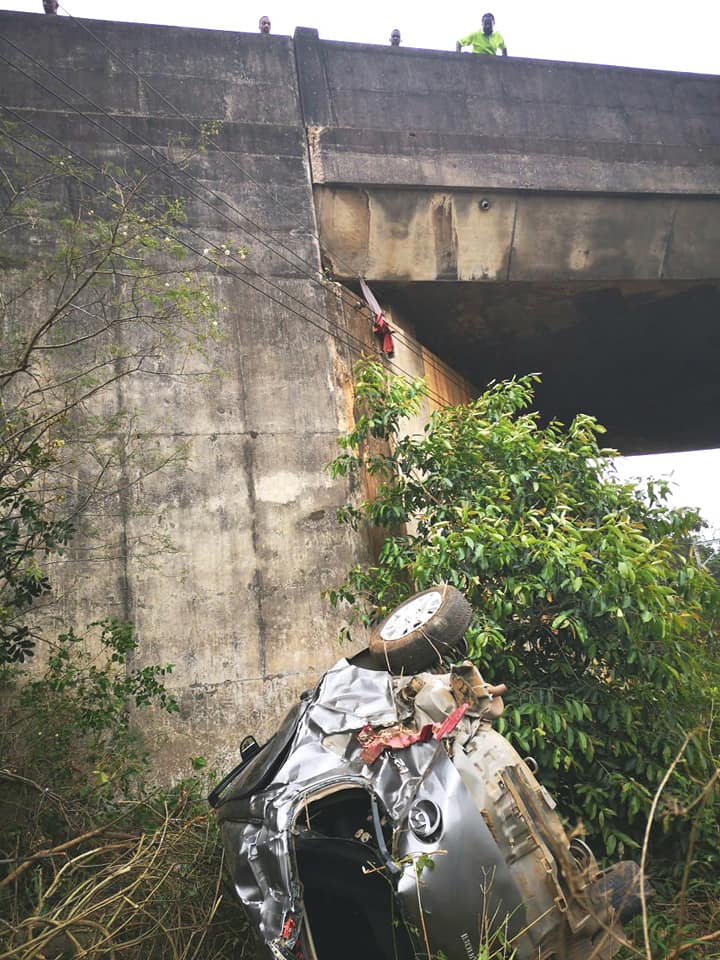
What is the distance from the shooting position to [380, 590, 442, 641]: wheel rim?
16.5 feet

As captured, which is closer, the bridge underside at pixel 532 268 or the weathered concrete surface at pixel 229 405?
the weathered concrete surface at pixel 229 405

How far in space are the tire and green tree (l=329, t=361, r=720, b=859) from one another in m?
0.58

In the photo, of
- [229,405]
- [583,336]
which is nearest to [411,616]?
[229,405]

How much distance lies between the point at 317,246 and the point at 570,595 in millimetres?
4841

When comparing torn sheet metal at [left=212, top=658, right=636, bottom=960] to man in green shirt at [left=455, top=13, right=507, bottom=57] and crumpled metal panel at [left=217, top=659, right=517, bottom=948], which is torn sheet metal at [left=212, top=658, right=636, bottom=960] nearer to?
crumpled metal panel at [left=217, top=659, right=517, bottom=948]

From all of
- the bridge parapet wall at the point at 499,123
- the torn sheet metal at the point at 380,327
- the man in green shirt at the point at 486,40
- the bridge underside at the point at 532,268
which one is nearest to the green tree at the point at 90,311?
the torn sheet metal at the point at 380,327

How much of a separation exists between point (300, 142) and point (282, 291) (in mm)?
1900

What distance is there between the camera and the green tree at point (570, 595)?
5484 mm

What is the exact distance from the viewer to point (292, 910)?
3529 millimetres

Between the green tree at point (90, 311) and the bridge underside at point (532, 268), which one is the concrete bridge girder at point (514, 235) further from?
the green tree at point (90, 311)

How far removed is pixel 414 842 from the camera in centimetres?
351

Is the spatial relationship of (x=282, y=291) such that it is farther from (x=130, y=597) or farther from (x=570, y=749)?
(x=570, y=749)

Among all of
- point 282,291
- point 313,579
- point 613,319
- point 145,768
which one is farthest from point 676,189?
point 145,768

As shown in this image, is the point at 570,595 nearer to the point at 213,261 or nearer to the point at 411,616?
the point at 411,616
